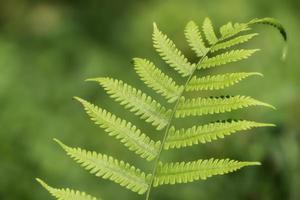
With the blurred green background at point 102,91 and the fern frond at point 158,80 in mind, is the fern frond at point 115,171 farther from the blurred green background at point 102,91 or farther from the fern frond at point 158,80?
the blurred green background at point 102,91

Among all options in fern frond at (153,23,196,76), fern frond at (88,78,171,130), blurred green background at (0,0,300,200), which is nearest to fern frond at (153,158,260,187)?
fern frond at (88,78,171,130)

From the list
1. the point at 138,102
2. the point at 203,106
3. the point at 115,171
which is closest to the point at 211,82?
the point at 203,106

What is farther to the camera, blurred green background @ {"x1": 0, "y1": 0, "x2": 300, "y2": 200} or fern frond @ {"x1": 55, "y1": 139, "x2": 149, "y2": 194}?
blurred green background @ {"x1": 0, "y1": 0, "x2": 300, "y2": 200}

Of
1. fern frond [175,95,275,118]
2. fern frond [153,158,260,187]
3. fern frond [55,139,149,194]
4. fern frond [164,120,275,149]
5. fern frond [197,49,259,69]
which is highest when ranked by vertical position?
fern frond [197,49,259,69]

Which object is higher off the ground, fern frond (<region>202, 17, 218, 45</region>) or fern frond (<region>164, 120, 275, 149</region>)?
fern frond (<region>202, 17, 218, 45</region>)

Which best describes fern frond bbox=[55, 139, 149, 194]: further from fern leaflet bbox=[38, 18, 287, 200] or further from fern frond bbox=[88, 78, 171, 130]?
fern frond bbox=[88, 78, 171, 130]

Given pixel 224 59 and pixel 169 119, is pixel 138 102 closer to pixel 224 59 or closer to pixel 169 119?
pixel 169 119
